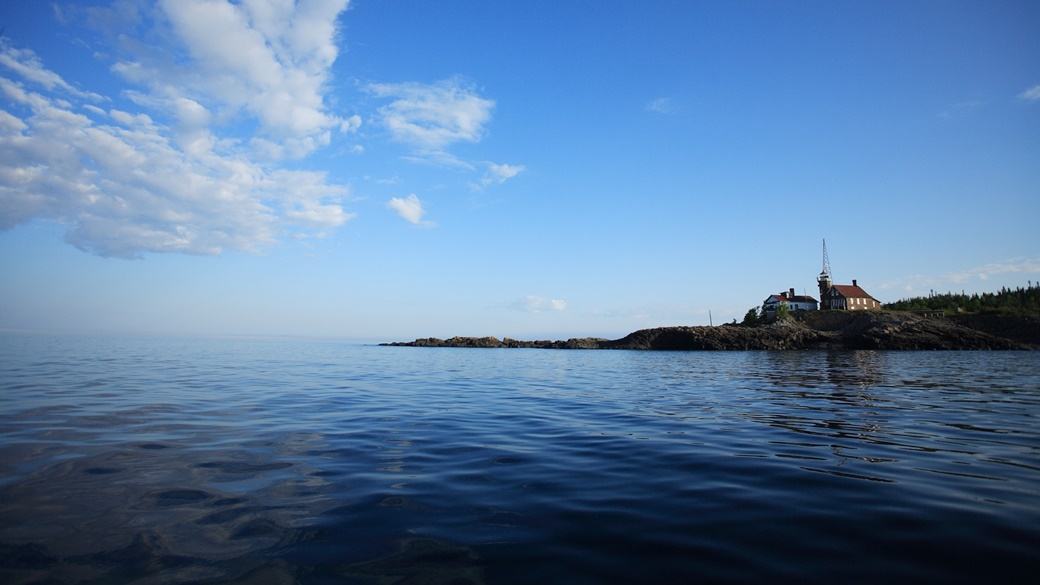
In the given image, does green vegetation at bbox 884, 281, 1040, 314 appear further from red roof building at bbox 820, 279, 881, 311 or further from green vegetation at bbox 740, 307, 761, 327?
green vegetation at bbox 740, 307, 761, 327

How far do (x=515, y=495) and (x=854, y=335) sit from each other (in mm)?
83461

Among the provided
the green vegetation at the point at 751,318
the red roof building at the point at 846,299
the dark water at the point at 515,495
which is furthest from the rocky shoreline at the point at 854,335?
the dark water at the point at 515,495

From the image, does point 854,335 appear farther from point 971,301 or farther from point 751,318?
point 971,301

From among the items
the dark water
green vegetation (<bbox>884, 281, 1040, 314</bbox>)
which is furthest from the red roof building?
the dark water

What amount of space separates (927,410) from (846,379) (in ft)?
37.5

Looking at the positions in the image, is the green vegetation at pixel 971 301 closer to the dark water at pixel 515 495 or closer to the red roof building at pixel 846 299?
the red roof building at pixel 846 299

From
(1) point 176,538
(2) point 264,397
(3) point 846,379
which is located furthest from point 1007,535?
(3) point 846,379

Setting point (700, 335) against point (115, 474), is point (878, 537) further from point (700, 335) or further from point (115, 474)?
point (700, 335)

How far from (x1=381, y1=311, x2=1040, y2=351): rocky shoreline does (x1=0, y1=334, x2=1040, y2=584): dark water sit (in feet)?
220

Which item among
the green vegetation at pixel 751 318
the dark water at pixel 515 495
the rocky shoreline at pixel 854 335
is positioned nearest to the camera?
the dark water at pixel 515 495

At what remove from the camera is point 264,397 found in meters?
15.8

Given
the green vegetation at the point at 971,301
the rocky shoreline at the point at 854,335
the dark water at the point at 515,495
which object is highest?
the green vegetation at the point at 971,301

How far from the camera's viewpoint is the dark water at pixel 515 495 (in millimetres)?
4062

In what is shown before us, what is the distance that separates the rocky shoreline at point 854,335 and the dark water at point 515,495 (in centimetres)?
6711
